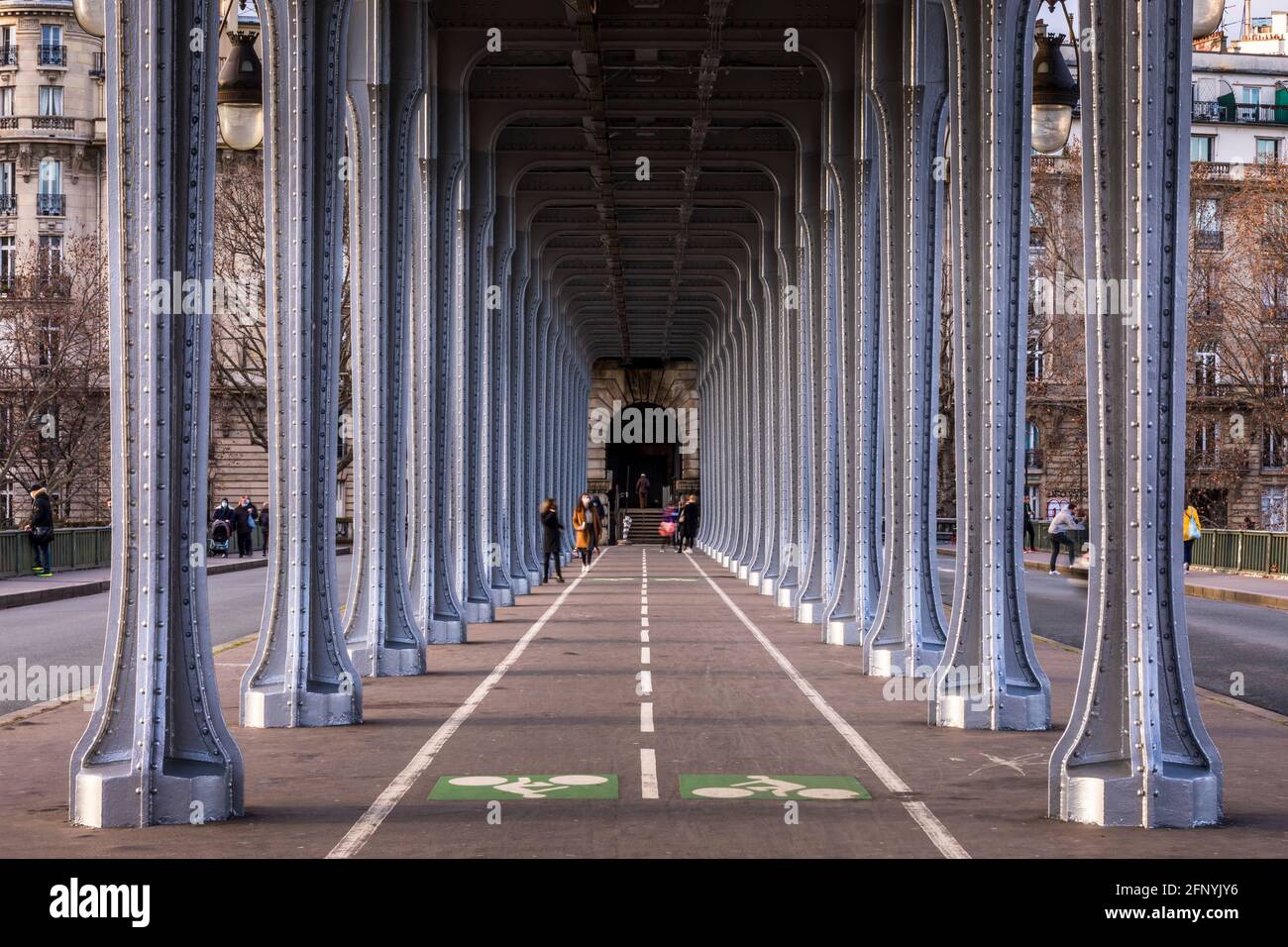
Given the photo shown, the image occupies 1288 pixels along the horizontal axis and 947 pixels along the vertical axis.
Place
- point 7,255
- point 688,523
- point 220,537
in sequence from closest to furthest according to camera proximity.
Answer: point 220,537
point 688,523
point 7,255

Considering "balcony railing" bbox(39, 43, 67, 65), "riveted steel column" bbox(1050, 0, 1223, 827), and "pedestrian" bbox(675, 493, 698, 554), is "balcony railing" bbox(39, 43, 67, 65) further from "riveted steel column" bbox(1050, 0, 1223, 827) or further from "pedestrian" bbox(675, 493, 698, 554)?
"riveted steel column" bbox(1050, 0, 1223, 827)

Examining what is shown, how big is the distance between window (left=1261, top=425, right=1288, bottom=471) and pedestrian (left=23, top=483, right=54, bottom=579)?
102 ft

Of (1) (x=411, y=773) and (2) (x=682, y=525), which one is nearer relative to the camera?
(1) (x=411, y=773)

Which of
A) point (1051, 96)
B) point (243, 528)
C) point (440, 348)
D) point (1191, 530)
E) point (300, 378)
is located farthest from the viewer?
point (243, 528)

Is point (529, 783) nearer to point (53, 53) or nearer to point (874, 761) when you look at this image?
point (874, 761)

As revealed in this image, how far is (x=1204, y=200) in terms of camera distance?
2256 inches

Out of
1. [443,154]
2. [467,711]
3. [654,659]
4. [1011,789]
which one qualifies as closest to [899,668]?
[654,659]

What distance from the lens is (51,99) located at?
3406 inches

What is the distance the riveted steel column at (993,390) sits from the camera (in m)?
16.2

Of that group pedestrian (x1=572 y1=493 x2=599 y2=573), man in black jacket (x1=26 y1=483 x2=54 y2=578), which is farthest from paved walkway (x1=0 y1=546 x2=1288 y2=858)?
pedestrian (x1=572 y1=493 x2=599 y2=573)

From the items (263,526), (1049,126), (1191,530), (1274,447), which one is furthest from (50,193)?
(1049,126)

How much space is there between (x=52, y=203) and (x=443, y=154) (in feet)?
197

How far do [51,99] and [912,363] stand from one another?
242 feet

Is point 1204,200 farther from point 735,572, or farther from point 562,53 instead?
point 562,53
